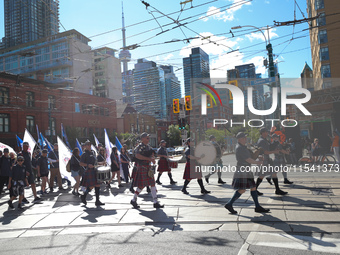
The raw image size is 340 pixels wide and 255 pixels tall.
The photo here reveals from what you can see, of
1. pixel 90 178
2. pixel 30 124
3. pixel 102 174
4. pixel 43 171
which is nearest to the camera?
pixel 90 178

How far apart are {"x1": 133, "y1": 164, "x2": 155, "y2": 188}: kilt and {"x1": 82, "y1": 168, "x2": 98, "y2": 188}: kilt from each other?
53.2 inches

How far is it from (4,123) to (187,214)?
1257 inches

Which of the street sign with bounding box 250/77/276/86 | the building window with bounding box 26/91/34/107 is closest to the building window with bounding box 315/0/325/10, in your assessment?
the street sign with bounding box 250/77/276/86

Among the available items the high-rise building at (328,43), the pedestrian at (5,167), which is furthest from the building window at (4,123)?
the high-rise building at (328,43)

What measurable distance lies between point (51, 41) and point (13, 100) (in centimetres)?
4003

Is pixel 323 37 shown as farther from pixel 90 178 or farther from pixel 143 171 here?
pixel 90 178

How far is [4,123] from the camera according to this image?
31.5 m

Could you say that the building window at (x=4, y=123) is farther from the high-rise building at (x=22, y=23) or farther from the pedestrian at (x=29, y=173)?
the high-rise building at (x=22, y=23)

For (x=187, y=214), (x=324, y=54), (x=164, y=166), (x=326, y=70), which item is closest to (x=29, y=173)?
(x=164, y=166)

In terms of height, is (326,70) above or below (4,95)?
above

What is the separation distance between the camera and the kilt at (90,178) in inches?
302

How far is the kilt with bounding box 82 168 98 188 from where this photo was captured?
25.2 ft

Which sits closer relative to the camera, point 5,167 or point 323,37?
point 5,167

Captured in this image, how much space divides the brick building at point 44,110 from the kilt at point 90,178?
66.3ft
